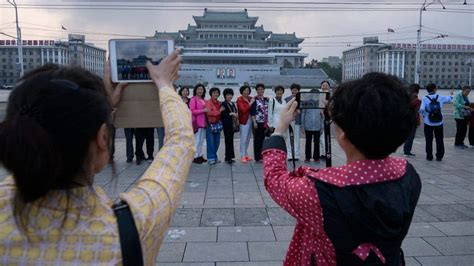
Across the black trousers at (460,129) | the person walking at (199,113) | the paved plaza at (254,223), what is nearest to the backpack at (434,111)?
the paved plaza at (254,223)

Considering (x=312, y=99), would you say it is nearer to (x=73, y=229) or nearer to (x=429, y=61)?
(x=73, y=229)

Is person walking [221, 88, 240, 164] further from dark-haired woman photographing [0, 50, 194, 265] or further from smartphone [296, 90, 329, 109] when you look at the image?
dark-haired woman photographing [0, 50, 194, 265]

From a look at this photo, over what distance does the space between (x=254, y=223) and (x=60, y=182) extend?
151 inches

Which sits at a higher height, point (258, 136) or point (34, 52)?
point (34, 52)

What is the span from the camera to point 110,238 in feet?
3.18

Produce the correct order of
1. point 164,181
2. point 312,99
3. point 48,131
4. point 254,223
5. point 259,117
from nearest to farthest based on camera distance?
point 48,131, point 164,181, point 312,99, point 254,223, point 259,117

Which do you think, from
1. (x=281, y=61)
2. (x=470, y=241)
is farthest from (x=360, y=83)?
(x=281, y=61)

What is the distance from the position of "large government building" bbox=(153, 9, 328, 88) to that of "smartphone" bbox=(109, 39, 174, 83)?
51.0m

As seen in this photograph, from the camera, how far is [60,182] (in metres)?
0.96

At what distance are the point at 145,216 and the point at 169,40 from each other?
0.66 meters

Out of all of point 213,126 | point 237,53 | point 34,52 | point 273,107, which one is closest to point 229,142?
point 213,126

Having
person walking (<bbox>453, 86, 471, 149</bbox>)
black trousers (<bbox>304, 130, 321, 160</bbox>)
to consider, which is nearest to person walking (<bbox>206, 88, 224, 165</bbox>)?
black trousers (<bbox>304, 130, 321, 160</bbox>)

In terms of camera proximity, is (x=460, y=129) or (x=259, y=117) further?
(x=460, y=129)

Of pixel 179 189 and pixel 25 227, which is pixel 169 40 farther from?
pixel 25 227
